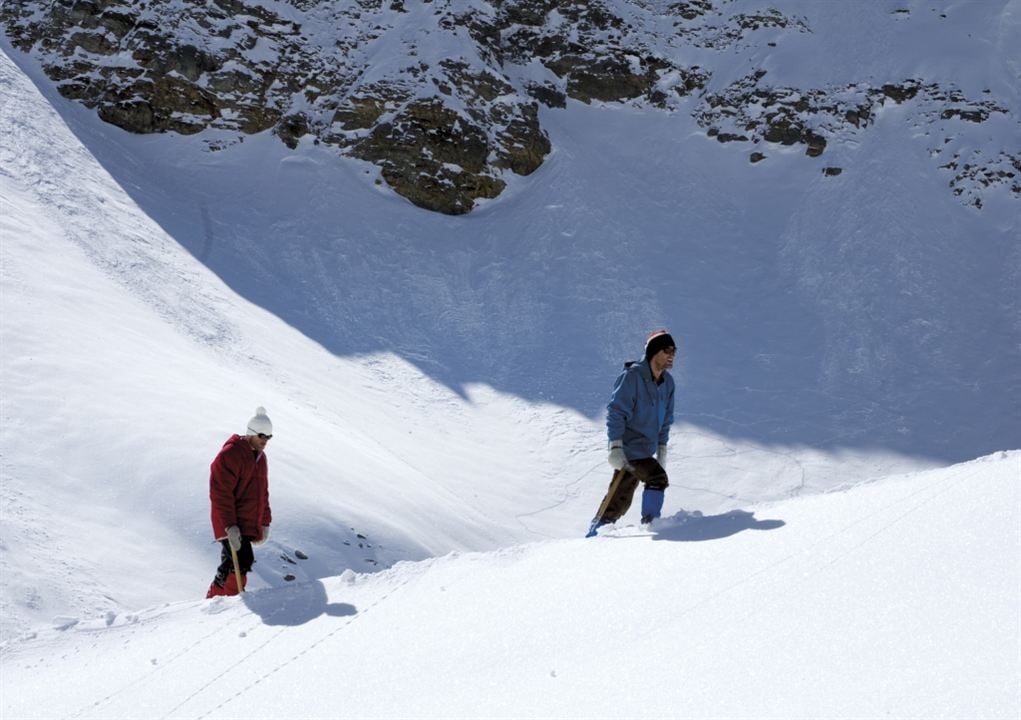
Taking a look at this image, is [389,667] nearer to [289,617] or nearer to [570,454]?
[289,617]

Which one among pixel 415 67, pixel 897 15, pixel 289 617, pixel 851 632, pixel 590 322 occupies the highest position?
pixel 897 15

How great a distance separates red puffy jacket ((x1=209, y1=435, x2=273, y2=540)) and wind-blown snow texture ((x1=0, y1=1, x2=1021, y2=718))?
86 cm

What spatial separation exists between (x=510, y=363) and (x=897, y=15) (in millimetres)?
17838

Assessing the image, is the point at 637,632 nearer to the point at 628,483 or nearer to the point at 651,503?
the point at 651,503

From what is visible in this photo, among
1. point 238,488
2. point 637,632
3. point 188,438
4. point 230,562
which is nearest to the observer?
point 637,632

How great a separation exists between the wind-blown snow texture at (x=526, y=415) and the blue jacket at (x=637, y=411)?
724mm

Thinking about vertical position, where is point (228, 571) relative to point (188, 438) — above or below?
below

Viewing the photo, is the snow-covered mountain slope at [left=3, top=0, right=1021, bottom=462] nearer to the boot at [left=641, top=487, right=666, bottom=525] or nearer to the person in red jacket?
the boot at [left=641, top=487, right=666, bottom=525]

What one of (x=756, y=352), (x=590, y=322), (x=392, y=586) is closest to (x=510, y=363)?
(x=590, y=322)

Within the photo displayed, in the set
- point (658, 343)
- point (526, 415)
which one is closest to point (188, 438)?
point (658, 343)

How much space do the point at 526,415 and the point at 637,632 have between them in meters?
12.9

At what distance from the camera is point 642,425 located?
7.15 meters

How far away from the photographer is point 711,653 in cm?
378

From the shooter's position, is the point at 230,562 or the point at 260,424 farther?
the point at 230,562
